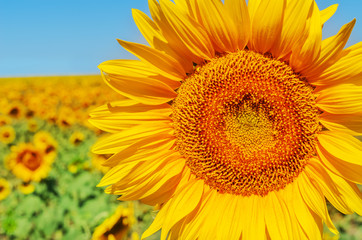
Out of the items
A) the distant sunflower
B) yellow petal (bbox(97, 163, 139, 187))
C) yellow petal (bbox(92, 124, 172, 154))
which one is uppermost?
the distant sunflower

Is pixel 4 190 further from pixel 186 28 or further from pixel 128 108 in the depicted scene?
pixel 186 28

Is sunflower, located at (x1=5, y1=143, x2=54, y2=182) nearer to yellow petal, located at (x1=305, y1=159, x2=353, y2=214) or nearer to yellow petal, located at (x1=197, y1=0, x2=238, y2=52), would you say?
yellow petal, located at (x1=197, y1=0, x2=238, y2=52)

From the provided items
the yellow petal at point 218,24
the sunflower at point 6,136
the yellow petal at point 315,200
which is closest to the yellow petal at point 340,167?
the yellow petal at point 315,200

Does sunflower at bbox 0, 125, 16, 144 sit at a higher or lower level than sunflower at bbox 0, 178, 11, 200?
higher

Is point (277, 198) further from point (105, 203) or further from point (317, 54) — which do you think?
point (105, 203)

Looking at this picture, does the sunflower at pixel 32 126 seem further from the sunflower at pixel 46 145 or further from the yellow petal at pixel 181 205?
the yellow petal at pixel 181 205

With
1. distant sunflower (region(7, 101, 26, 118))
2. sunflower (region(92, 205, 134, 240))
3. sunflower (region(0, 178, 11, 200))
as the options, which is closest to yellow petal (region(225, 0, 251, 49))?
sunflower (region(92, 205, 134, 240))

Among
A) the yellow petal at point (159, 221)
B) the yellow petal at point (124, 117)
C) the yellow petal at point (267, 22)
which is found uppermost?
the yellow petal at point (267, 22)

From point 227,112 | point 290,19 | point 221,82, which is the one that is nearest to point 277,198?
point 227,112
